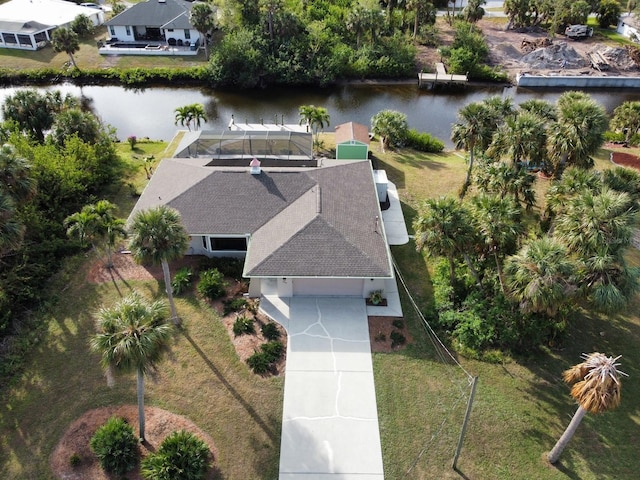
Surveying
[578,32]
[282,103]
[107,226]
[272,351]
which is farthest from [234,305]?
[578,32]

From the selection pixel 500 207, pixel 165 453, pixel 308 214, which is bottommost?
pixel 165 453

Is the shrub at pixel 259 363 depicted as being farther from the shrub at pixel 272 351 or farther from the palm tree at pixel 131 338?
the palm tree at pixel 131 338

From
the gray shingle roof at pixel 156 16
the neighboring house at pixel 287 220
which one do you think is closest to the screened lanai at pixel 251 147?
the neighboring house at pixel 287 220

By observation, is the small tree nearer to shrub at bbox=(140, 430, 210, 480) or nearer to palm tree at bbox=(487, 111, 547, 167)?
palm tree at bbox=(487, 111, 547, 167)

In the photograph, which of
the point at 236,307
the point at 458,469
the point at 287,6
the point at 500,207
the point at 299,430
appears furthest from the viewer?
the point at 287,6

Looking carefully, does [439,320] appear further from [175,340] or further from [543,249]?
[175,340]

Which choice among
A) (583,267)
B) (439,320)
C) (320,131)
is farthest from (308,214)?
(320,131)

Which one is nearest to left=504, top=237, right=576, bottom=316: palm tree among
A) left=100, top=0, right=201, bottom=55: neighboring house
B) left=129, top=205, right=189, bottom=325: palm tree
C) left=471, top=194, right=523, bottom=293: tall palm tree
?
left=471, top=194, right=523, bottom=293: tall palm tree
